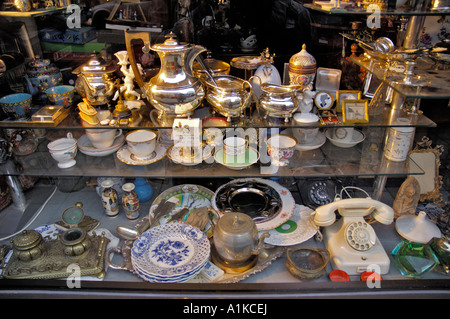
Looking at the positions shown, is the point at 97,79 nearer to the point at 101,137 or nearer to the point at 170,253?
the point at 101,137

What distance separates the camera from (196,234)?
173 centimetres

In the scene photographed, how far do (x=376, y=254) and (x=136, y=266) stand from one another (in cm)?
115

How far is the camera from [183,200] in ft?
6.59

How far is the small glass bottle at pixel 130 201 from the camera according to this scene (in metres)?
1.88

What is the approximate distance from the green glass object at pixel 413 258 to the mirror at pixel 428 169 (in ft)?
1.29

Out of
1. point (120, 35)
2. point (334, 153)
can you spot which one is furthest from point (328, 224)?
point (120, 35)

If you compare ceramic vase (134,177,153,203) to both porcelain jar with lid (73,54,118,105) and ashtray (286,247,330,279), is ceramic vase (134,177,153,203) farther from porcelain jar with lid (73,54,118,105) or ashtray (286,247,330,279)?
ashtray (286,247,330,279)

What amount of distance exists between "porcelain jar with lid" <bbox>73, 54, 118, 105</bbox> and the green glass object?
1614 millimetres

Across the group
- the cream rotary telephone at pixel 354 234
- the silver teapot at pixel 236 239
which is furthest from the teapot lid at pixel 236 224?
the cream rotary telephone at pixel 354 234

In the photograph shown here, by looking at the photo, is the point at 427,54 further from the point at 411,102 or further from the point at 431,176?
the point at 431,176

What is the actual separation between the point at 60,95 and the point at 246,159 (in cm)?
96

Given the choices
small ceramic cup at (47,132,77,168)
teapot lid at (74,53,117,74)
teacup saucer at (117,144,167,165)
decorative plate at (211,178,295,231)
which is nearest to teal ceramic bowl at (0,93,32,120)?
small ceramic cup at (47,132,77,168)

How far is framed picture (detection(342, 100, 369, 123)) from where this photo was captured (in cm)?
154

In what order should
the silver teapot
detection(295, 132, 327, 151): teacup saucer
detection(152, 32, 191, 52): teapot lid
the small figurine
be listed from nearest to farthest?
detection(152, 32, 191, 52): teapot lid, the silver teapot, detection(295, 132, 327, 151): teacup saucer, the small figurine
